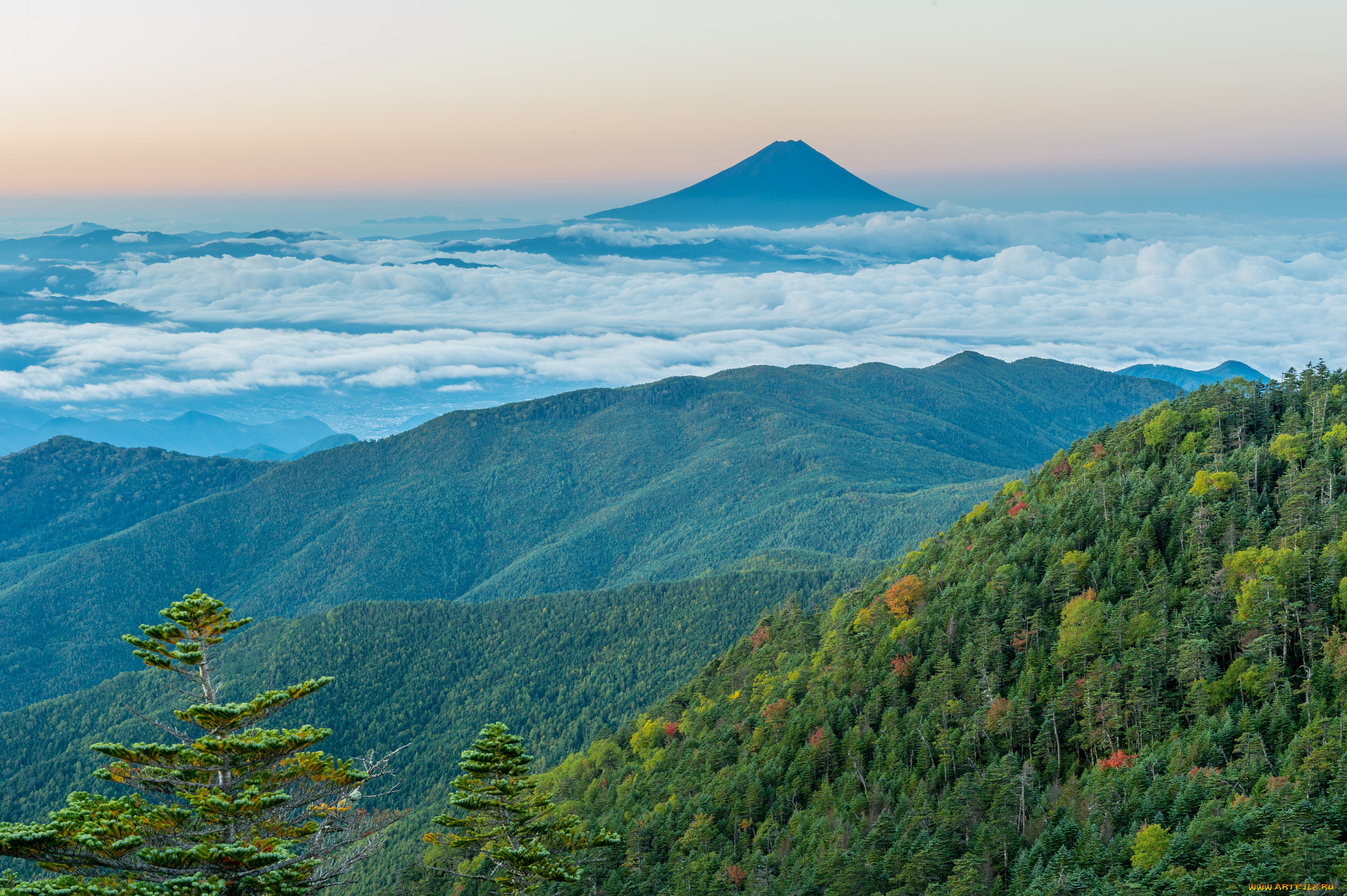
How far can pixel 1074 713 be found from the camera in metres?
90.4

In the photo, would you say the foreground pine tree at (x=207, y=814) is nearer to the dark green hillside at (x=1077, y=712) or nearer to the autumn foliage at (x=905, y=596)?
the dark green hillside at (x=1077, y=712)

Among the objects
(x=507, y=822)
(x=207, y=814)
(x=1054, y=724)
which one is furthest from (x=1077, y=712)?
(x=207, y=814)

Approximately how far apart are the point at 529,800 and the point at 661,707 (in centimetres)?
10706

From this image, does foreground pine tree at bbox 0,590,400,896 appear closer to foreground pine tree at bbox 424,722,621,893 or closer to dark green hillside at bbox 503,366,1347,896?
foreground pine tree at bbox 424,722,621,893

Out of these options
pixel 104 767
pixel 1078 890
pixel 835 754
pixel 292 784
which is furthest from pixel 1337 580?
pixel 104 767

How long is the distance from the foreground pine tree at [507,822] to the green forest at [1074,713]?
1266 inches

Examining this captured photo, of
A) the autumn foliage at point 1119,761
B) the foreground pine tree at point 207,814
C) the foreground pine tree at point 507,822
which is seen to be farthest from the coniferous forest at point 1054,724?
the foreground pine tree at point 207,814

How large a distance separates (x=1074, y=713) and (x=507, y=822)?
60.4m

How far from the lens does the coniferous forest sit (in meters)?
64.4

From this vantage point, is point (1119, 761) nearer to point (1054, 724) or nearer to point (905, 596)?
point (1054, 724)

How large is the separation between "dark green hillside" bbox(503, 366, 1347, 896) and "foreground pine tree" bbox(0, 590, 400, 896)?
157 feet

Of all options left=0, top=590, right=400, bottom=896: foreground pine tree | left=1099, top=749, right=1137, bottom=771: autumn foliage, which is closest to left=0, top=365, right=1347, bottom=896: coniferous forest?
left=1099, top=749, right=1137, bottom=771: autumn foliage

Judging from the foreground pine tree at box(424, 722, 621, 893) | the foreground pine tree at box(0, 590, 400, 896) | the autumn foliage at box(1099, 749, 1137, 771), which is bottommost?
the autumn foliage at box(1099, 749, 1137, 771)

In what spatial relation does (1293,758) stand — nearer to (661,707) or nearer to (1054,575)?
(1054,575)
